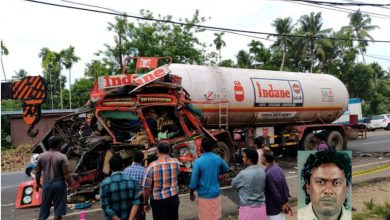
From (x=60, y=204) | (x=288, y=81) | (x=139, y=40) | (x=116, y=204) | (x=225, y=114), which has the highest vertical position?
(x=139, y=40)

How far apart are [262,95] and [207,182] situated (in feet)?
26.5

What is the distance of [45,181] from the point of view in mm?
6535

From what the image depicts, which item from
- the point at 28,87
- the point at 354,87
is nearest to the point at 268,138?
the point at 28,87

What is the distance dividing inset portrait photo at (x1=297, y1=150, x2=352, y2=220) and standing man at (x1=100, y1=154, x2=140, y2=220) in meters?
1.89

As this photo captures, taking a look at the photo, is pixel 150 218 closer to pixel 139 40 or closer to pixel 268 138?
pixel 268 138

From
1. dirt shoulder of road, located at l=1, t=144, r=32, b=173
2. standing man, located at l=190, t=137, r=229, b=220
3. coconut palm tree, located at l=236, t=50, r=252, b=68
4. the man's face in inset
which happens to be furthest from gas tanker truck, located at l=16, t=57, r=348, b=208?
coconut palm tree, located at l=236, t=50, r=252, b=68

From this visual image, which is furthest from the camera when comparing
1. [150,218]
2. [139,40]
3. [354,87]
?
[354,87]

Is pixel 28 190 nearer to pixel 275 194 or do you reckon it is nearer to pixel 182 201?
pixel 182 201

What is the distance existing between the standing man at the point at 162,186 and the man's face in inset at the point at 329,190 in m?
1.76

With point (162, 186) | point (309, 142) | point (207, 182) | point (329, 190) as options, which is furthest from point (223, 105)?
point (329, 190)

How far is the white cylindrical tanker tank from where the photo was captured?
11922 mm

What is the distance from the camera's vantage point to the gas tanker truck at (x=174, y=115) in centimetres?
936

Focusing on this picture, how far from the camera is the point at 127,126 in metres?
10.2

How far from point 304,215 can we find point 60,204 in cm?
387
